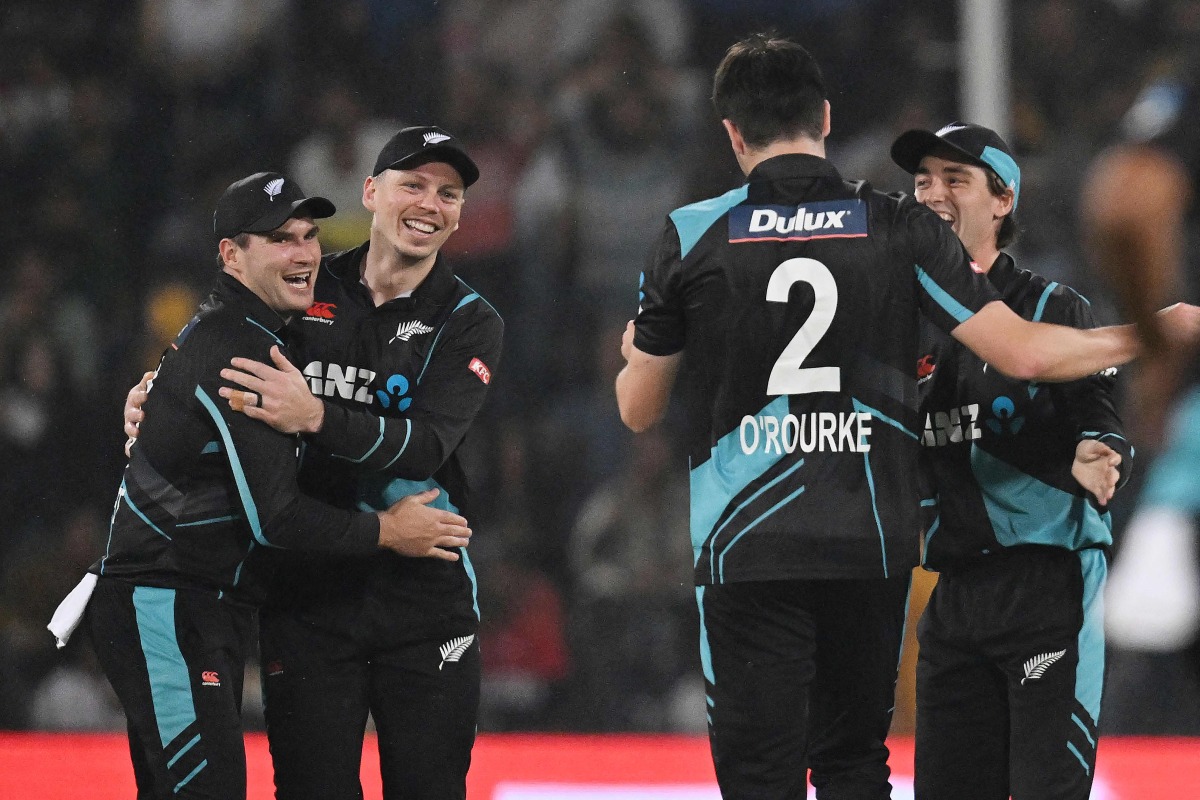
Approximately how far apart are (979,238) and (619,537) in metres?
4.46

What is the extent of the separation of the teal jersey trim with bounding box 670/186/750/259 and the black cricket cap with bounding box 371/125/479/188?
2.30ft

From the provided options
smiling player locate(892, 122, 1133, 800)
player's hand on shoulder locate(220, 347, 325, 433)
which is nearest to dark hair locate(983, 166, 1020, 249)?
smiling player locate(892, 122, 1133, 800)

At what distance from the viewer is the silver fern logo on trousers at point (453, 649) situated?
3.58 m

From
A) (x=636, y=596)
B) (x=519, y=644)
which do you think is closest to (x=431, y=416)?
(x=636, y=596)

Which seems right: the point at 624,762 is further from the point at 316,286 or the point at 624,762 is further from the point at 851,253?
the point at 851,253

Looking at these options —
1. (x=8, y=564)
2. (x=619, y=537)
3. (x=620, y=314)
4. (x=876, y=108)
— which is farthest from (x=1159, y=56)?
(x=8, y=564)

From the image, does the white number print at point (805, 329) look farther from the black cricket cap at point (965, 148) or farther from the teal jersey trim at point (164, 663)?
the teal jersey trim at point (164, 663)

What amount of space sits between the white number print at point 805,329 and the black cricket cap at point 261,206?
42.6 inches

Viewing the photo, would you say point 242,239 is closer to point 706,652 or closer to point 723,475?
point 723,475

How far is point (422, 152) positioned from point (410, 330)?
16.2 inches

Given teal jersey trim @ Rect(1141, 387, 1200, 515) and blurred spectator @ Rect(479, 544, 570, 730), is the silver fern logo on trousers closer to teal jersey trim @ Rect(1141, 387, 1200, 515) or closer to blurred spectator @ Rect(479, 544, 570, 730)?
teal jersey trim @ Rect(1141, 387, 1200, 515)

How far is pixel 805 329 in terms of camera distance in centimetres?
305

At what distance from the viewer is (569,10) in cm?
896

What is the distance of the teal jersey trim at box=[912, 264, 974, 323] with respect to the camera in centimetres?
304
